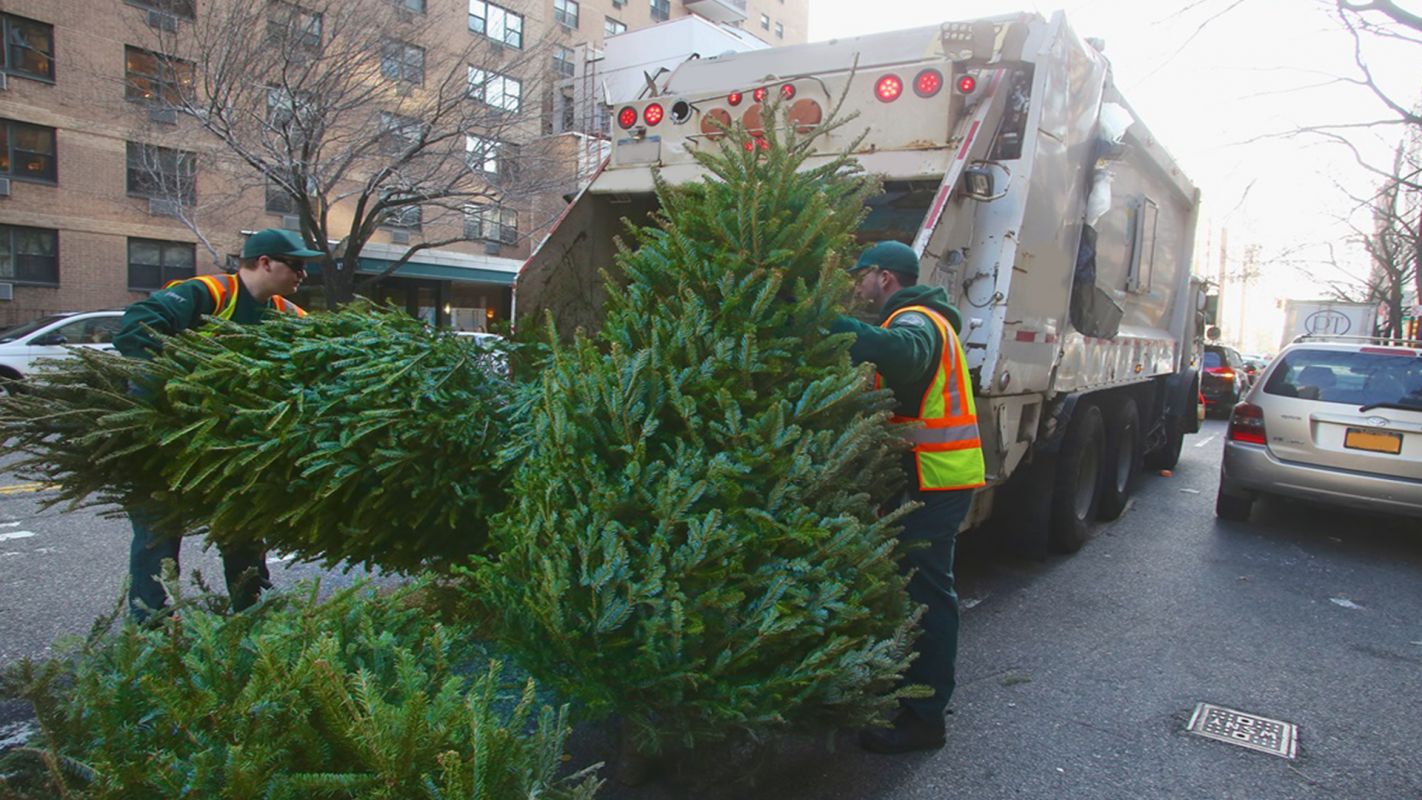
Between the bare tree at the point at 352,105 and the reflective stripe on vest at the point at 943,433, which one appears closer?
the reflective stripe on vest at the point at 943,433

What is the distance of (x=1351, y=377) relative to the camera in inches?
263

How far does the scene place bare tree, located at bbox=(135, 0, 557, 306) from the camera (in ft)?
47.0

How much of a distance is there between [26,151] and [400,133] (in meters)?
10.1

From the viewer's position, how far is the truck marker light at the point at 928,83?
163 inches

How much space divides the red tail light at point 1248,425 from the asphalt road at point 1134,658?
0.75 metres

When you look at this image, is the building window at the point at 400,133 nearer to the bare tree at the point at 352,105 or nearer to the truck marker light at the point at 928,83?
the bare tree at the point at 352,105

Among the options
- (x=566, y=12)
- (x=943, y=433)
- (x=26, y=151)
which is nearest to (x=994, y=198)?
(x=943, y=433)

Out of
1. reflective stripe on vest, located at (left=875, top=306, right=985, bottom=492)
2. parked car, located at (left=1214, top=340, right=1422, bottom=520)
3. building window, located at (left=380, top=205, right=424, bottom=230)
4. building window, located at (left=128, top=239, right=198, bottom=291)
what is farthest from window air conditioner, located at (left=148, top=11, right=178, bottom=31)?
parked car, located at (left=1214, top=340, right=1422, bottom=520)

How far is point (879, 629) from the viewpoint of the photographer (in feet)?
8.30

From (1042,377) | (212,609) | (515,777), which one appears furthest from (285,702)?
(1042,377)

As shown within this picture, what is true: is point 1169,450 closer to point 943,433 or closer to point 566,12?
point 943,433

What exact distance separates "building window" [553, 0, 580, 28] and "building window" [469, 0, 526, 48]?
5996 millimetres

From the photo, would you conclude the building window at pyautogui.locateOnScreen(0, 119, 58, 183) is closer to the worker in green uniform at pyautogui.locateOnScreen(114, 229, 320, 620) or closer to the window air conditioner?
the window air conditioner

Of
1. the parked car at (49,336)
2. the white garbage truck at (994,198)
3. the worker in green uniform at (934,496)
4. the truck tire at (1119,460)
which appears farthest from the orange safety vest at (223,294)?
the parked car at (49,336)
